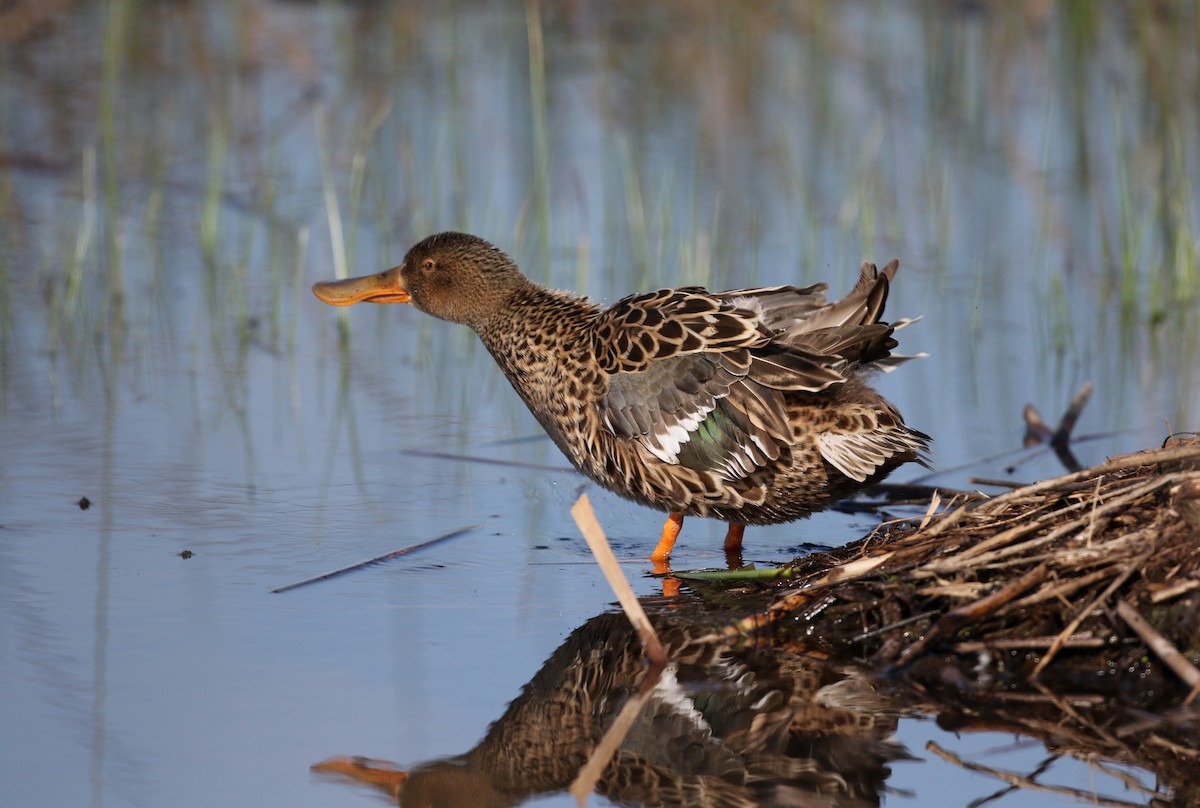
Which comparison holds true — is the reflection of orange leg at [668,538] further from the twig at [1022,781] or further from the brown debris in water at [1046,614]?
the twig at [1022,781]

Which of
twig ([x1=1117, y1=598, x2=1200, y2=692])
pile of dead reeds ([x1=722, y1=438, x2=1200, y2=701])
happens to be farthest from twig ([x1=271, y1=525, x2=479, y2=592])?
twig ([x1=1117, y1=598, x2=1200, y2=692])

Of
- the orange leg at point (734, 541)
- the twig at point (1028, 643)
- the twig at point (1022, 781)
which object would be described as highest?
the orange leg at point (734, 541)

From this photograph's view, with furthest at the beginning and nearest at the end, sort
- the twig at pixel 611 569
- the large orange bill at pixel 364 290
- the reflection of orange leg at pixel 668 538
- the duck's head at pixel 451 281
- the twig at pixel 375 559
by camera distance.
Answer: the large orange bill at pixel 364 290
the duck's head at pixel 451 281
the reflection of orange leg at pixel 668 538
the twig at pixel 375 559
the twig at pixel 611 569

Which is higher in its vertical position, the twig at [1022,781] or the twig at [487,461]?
the twig at [487,461]

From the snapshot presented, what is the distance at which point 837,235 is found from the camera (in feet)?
32.0

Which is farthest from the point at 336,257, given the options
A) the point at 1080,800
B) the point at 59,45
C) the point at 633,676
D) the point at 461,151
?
the point at 59,45

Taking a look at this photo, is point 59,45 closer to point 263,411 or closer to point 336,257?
point 336,257

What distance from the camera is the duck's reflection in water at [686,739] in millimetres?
3902

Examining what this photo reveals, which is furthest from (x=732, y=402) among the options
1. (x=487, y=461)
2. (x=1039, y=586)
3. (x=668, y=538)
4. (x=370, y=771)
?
(x=370, y=771)

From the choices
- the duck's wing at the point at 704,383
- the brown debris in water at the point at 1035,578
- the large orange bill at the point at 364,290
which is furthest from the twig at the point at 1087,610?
the large orange bill at the point at 364,290

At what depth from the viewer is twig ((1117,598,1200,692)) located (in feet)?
Result: 13.9

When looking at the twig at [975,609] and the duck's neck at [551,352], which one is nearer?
the twig at [975,609]

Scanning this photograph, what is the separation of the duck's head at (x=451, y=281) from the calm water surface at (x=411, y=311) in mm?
657

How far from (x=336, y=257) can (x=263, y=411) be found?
1.34 m
